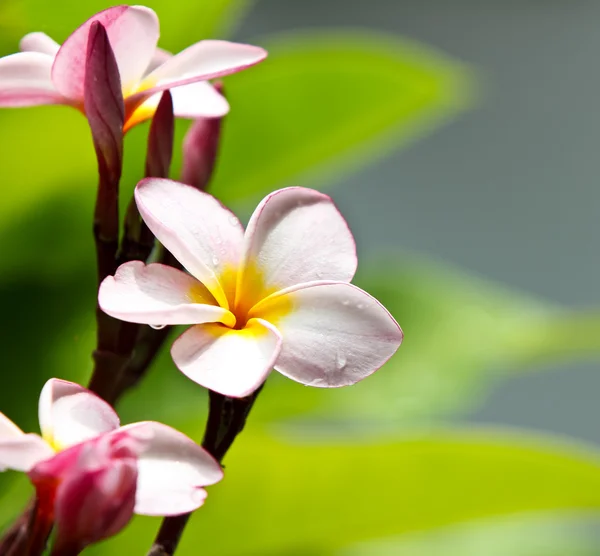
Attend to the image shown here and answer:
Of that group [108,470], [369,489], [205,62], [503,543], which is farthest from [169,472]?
[503,543]

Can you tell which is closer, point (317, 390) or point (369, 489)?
point (369, 489)

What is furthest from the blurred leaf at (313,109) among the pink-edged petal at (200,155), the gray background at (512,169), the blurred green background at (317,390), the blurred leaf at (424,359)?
the gray background at (512,169)

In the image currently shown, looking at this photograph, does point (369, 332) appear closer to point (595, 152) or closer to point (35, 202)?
point (35, 202)

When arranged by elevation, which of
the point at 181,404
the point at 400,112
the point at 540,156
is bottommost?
the point at 540,156

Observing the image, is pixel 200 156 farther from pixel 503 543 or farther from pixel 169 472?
pixel 503 543

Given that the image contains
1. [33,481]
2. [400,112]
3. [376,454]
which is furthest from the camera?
[400,112]

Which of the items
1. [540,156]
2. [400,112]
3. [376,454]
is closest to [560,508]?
[376,454]
